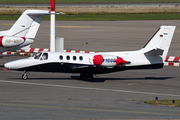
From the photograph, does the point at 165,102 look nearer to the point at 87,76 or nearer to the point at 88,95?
the point at 88,95

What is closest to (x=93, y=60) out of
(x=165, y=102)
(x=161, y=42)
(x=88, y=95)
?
(x=88, y=95)

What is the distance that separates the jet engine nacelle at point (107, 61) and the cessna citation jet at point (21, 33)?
823cm

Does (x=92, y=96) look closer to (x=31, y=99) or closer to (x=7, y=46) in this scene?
(x=31, y=99)

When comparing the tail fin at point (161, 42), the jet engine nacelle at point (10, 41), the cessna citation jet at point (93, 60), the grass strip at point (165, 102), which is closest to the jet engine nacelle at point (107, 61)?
the cessna citation jet at point (93, 60)

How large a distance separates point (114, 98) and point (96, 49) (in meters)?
24.6

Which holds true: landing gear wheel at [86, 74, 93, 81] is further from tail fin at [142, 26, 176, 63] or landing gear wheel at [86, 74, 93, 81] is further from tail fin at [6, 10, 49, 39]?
tail fin at [6, 10, 49, 39]

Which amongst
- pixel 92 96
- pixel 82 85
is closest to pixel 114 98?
pixel 92 96

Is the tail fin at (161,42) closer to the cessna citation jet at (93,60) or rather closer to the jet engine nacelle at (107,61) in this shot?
the cessna citation jet at (93,60)

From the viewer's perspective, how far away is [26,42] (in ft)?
98.8

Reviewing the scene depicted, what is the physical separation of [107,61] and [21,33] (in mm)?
9740

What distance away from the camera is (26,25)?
30.5 meters

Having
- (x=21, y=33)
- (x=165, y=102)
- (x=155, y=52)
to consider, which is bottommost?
(x=165, y=102)

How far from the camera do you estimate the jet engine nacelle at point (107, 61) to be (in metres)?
25.1

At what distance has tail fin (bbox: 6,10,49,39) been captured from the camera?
99.3 ft
